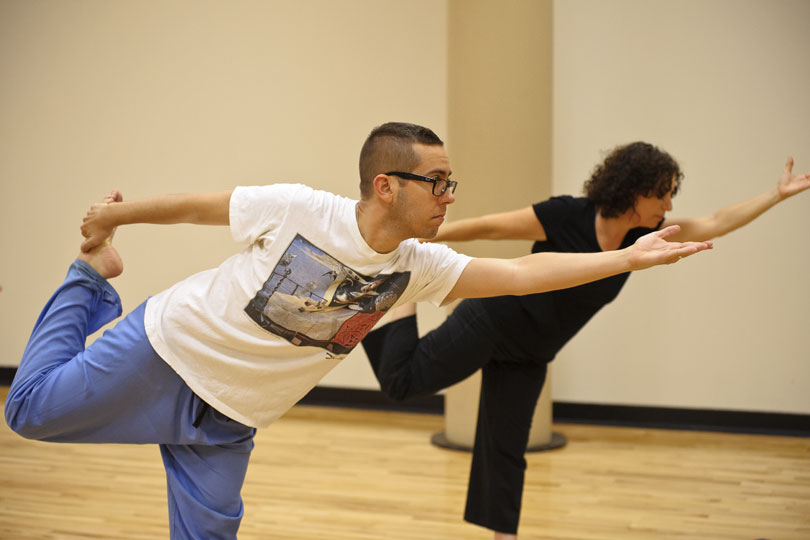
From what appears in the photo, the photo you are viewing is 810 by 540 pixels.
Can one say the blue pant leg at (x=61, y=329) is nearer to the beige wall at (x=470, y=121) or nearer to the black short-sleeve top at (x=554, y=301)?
the black short-sleeve top at (x=554, y=301)

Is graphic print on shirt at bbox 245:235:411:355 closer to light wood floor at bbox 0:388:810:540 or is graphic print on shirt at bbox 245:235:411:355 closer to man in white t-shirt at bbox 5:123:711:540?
man in white t-shirt at bbox 5:123:711:540

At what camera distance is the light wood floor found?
10.1ft

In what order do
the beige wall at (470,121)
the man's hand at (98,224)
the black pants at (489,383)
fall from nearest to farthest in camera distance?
1. the man's hand at (98,224)
2. the black pants at (489,383)
3. the beige wall at (470,121)

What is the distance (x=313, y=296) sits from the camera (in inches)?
74.9

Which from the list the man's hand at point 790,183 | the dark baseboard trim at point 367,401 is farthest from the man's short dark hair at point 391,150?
the dark baseboard trim at point 367,401

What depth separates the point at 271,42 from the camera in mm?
5039

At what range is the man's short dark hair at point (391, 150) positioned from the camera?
1.87 m

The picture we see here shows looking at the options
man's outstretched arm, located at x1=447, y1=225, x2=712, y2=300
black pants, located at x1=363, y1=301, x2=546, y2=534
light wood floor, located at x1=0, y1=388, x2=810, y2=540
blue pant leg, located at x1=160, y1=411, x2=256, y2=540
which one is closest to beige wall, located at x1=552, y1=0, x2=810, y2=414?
light wood floor, located at x1=0, y1=388, x2=810, y2=540

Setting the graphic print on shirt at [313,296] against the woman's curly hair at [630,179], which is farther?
the woman's curly hair at [630,179]

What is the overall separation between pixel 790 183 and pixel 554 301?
0.95 m

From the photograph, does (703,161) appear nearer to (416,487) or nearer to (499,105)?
(499,105)

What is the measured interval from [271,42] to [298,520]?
9.98ft

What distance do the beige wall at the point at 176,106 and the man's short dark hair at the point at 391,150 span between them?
2.92 m

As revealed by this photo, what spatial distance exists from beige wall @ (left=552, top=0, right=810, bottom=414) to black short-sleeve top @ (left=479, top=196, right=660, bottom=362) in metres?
1.98
